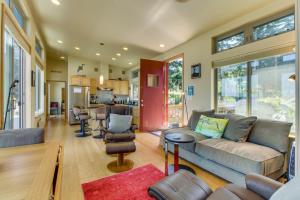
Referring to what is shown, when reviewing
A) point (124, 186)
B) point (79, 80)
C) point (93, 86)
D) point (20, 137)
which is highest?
point (79, 80)

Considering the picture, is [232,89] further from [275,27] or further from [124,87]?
[124,87]

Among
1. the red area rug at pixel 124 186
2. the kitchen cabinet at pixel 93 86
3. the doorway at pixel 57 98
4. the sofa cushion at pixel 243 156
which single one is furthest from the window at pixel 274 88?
the doorway at pixel 57 98

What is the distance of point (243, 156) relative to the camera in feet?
6.71

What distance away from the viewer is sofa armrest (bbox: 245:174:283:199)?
1.23 meters

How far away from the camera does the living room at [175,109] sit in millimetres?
1364

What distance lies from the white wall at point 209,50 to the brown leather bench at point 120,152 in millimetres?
2393

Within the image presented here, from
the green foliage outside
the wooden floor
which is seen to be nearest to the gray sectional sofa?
the wooden floor

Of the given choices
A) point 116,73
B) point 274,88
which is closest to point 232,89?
point 274,88

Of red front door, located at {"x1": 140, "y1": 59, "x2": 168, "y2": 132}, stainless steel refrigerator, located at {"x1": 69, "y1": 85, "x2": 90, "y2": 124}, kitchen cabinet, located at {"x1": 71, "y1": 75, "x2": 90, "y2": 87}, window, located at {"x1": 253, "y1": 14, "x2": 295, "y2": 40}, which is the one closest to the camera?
window, located at {"x1": 253, "y1": 14, "x2": 295, "y2": 40}

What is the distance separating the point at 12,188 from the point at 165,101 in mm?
5143

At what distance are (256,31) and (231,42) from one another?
55 cm

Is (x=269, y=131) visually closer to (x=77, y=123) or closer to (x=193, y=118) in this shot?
(x=193, y=118)

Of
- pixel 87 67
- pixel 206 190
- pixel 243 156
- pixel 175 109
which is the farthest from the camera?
pixel 87 67

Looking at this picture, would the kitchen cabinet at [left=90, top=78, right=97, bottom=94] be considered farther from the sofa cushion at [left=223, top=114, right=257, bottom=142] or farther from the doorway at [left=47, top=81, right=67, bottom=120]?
the sofa cushion at [left=223, top=114, right=257, bottom=142]
